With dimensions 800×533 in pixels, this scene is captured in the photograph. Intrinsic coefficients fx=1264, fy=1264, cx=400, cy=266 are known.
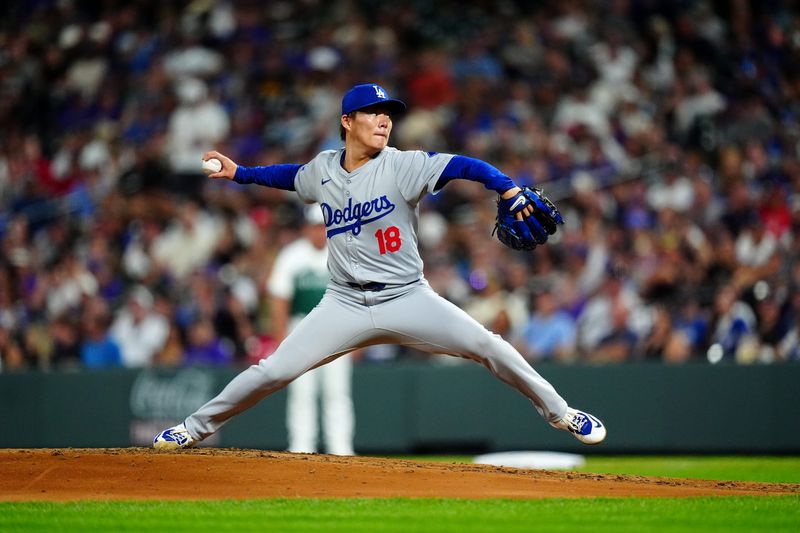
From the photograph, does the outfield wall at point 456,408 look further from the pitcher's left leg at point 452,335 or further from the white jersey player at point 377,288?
the pitcher's left leg at point 452,335

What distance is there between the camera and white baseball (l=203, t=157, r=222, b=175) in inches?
289

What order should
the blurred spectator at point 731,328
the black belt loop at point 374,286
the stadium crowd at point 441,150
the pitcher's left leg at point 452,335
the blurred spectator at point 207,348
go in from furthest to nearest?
1. the blurred spectator at point 207,348
2. the stadium crowd at point 441,150
3. the blurred spectator at point 731,328
4. the black belt loop at point 374,286
5. the pitcher's left leg at point 452,335

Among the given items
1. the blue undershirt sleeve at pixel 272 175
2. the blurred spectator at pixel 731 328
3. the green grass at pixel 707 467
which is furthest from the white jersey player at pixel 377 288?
the blurred spectator at pixel 731 328

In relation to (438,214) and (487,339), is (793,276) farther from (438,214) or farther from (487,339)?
(487,339)

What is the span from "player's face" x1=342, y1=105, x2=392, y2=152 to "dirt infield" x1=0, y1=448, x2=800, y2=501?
1906 millimetres

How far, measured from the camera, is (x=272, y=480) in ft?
23.6

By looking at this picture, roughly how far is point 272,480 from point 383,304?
1.21m

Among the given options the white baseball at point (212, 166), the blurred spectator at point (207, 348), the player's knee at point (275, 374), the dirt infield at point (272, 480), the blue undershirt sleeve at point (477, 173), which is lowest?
the dirt infield at point (272, 480)

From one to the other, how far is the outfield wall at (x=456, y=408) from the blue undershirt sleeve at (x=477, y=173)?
6019 mm

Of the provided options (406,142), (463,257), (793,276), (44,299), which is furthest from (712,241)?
(44,299)

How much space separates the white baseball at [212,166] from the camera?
7.34m

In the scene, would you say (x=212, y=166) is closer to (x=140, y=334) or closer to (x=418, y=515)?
(x=418, y=515)

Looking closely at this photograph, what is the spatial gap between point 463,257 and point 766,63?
461 centimetres

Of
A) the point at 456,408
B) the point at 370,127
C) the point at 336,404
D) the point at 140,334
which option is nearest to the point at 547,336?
the point at 456,408
